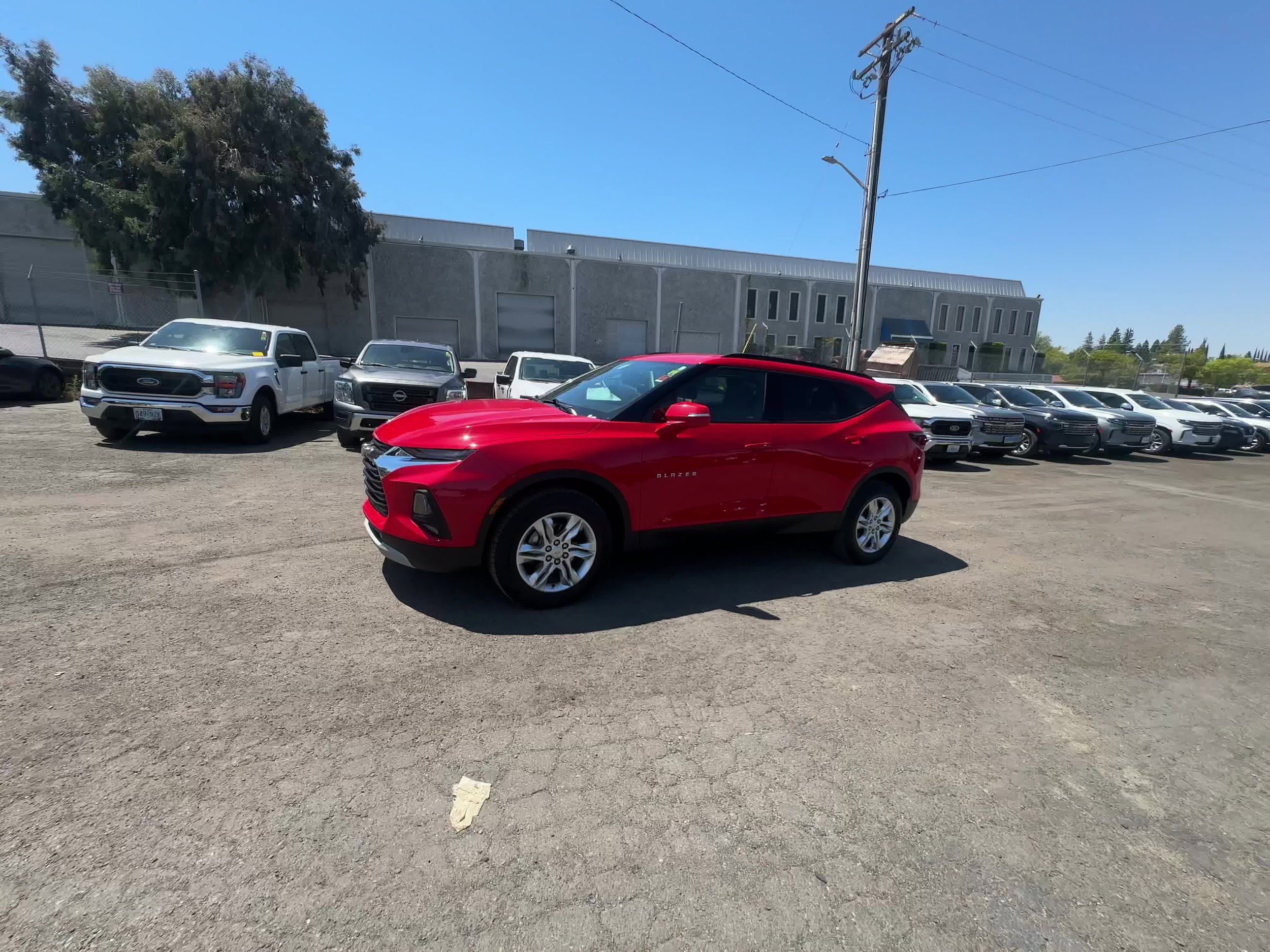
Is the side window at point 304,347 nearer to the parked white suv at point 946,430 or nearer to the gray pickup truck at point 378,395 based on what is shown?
the gray pickup truck at point 378,395

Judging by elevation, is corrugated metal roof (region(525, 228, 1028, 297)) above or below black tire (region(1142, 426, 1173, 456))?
above

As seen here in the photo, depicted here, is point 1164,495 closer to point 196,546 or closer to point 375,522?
point 375,522

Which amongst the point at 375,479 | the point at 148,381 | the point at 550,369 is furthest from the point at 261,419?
the point at 375,479

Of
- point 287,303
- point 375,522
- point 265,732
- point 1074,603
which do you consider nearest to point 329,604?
point 375,522

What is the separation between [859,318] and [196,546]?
18.4m

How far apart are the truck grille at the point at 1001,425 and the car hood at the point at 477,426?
11072 millimetres

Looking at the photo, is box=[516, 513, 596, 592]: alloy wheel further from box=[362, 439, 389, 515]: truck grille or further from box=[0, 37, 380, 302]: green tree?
box=[0, 37, 380, 302]: green tree

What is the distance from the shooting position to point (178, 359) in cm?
820

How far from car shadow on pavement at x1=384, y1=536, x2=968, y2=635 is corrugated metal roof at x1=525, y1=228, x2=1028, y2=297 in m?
34.3

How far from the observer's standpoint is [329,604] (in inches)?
149

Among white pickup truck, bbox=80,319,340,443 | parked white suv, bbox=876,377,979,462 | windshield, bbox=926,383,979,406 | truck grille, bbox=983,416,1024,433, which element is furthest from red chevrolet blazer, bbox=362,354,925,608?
windshield, bbox=926,383,979,406

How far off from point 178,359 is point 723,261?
40639 millimetres

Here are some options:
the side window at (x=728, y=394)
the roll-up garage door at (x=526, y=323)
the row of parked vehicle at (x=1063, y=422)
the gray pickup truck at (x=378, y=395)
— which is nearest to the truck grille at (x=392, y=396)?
the gray pickup truck at (x=378, y=395)

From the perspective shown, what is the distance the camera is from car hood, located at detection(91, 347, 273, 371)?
780 centimetres
